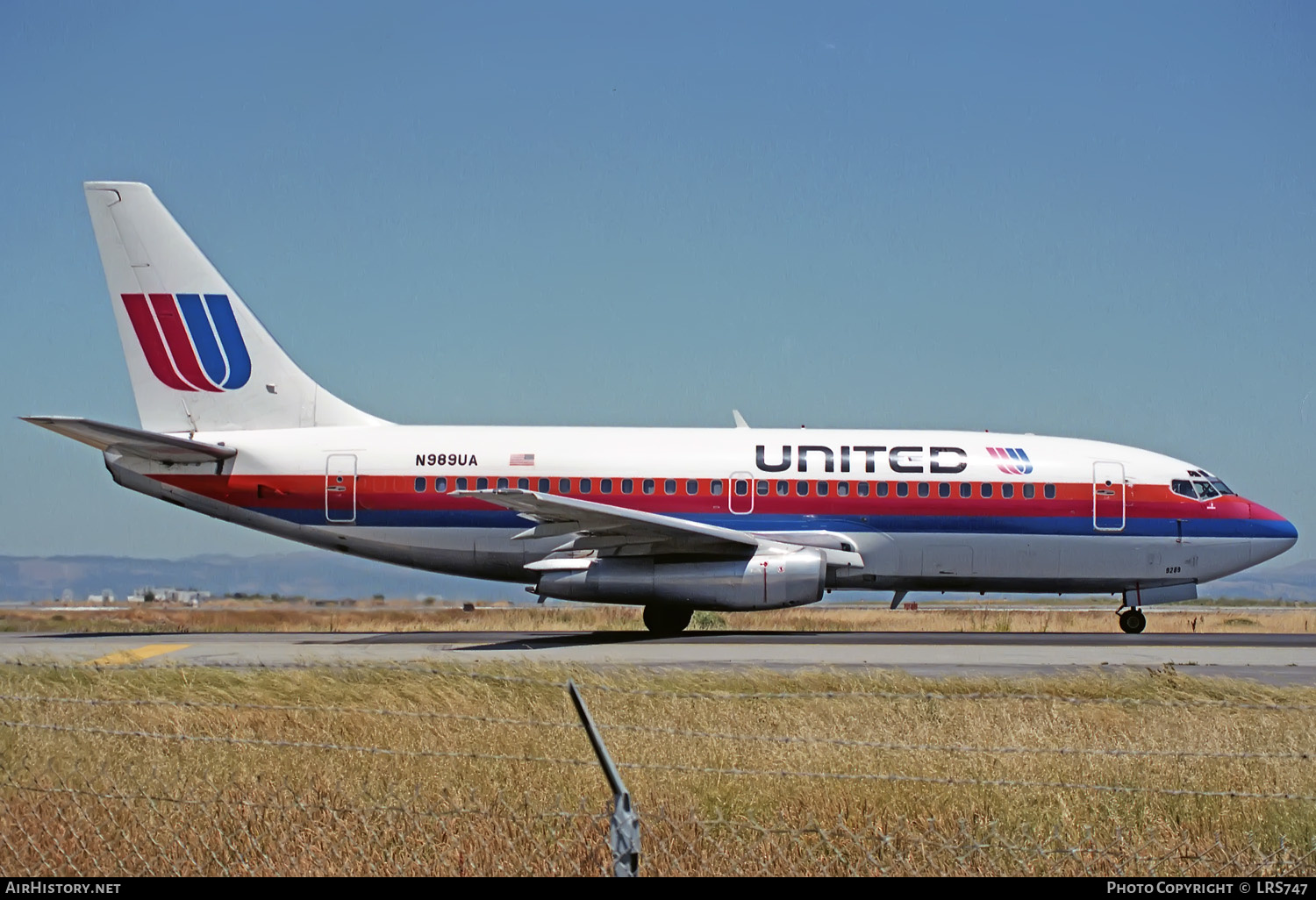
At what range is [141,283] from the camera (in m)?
25.9

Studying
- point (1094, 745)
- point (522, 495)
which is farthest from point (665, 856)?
point (522, 495)

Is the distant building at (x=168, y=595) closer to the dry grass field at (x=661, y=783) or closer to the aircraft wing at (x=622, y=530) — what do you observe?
the aircraft wing at (x=622, y=530)

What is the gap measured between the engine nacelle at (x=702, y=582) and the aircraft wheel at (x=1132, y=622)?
640 cm

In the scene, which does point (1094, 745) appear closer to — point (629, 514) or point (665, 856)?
point (665, 856)

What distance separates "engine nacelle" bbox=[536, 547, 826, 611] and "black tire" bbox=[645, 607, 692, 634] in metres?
2.01

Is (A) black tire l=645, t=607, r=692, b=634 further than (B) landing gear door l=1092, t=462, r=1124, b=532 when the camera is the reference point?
Yes

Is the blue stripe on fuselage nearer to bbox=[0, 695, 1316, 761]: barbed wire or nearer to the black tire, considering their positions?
the black tire

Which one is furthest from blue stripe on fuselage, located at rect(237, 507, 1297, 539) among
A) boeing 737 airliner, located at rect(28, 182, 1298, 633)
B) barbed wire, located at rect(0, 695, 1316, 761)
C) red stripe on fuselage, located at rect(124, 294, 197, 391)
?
barbed wire, located at rect(0, 695, 1316, 761)

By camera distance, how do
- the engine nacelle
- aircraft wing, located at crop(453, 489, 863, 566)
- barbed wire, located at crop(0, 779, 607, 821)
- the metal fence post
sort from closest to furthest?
the metal fence post, barbed wire, located at crop(0, 779, 607, 821), aircraft wing, located at crop(453, 489, 863, 566), the engine nacelle

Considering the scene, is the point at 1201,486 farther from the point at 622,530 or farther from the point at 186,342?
the point at 186,342

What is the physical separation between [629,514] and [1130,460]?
400 inches

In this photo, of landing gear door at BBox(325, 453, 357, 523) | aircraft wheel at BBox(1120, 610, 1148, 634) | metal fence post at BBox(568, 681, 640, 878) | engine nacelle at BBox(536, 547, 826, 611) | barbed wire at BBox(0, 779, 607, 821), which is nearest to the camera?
metal fence post at BBox(568, 681, 640, 878)

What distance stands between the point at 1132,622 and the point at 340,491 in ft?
49.7

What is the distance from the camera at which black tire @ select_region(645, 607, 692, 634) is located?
25.4 metres
